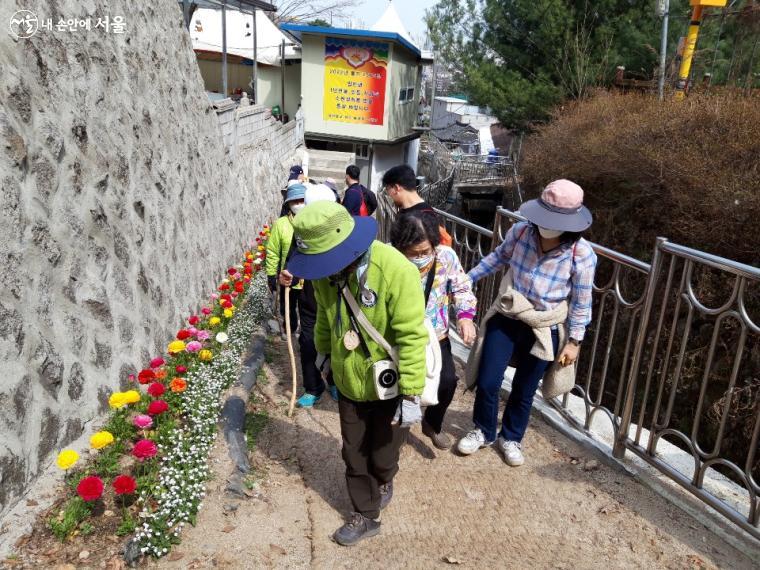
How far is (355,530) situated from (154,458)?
46.3 inches

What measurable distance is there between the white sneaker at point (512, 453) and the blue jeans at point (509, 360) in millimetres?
136

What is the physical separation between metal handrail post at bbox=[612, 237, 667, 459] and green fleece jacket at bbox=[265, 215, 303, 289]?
2647mm

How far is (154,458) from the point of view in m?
3.10

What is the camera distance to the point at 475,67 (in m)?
18.8

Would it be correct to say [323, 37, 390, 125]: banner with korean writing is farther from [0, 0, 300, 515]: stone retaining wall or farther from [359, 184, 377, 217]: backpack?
[359, 184, 377, 217]: backpack

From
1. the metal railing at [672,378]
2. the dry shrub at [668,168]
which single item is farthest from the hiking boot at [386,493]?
the dry shrub at [668,168]

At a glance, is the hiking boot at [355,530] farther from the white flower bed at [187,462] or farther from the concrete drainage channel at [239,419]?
the white flower bed at [187,462]

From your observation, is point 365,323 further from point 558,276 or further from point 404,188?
point 404,188

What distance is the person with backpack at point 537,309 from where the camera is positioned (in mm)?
3049

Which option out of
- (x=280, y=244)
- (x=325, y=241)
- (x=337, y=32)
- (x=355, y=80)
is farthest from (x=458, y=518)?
(x=355, y=80)

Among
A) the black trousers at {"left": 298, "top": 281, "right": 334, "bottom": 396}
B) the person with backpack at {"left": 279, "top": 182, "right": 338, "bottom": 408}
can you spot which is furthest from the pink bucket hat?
the black trousers at {"left": 298, "top": 281, "right": 334, "bottom": 396}

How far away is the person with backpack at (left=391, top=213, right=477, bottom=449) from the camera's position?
310 centimetres

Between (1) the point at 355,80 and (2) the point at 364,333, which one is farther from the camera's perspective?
(1) the point at 355,80

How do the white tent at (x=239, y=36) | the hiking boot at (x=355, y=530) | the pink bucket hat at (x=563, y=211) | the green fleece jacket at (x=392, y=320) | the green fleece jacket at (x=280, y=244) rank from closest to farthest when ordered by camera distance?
the green fleece jacket at (x=392, y=320) → the hiking boot at (x=355, y=530) → the pink bucket hat at (x=563, y=211) → the green fleece jacket at (x=280, y=244) → the white tent at (x=239, y=36)
